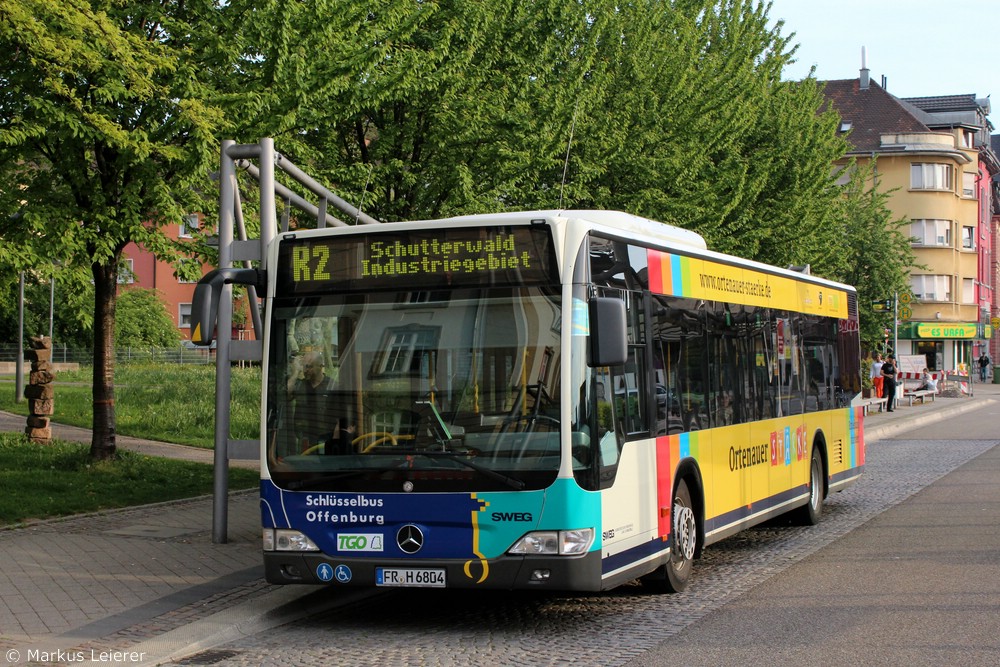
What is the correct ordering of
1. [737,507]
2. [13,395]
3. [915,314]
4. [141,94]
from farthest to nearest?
[915,314] < [13,395] < [141,94] < [737,507]

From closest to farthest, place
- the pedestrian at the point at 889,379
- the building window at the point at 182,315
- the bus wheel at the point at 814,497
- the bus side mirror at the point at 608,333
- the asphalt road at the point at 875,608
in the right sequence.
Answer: the asphalt road at the point at 875,608, the bus side mirror at the point at 608,333, the bus wheel at the point at 814,497, the pedestrian at the point at 889,379, the building window at the point at 182,315

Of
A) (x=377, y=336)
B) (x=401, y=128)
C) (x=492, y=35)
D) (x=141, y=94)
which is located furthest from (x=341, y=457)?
(x=492, y=35)

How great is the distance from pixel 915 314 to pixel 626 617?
72.3 m

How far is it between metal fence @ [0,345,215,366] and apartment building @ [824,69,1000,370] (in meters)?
37.7

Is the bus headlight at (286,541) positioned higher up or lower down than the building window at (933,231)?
lower down

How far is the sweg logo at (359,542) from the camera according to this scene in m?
8.72

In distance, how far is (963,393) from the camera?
58.0 m

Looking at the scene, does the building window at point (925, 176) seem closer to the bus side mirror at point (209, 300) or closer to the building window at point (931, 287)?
the building window at point (931, 287)

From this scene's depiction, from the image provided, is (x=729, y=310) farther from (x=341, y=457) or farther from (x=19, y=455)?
(x=19, y=455)

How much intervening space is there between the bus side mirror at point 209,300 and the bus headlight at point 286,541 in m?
1.47

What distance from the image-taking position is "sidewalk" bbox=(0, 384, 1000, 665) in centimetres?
806

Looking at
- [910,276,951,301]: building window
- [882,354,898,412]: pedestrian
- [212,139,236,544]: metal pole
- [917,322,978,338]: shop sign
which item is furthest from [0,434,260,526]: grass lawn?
[910,276,951,301]: building window

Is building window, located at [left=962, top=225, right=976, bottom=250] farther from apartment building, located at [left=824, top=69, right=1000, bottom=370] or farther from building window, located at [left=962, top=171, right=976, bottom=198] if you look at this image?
building window, located at [left=962, top=171, right=976, bottom=198]

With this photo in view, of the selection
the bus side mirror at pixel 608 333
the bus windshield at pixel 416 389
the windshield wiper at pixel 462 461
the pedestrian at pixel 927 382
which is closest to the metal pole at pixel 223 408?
the bus windshield at pixel 416 389
